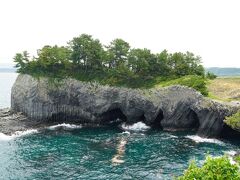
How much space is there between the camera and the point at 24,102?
9281 centimetres

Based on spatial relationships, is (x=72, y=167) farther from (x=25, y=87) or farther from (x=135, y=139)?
(x=25, y=87)

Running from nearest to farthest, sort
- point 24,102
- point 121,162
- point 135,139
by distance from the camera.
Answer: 1. point 121,162
2. point 135,139
3. point 24,102

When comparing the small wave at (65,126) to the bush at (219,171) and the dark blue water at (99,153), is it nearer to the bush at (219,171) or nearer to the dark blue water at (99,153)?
the dark blue water at (99,153)

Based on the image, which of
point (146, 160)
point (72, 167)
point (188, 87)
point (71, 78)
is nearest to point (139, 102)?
point (188, 87)

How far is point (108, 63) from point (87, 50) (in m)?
6.98

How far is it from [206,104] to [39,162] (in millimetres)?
36533

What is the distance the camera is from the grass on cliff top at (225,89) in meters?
79.3

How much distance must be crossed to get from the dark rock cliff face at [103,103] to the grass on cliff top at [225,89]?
6.68 meters

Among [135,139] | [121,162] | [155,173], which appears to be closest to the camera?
[155,173]

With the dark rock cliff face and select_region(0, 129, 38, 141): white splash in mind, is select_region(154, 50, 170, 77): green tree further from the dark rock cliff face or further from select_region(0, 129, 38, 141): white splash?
select_region(0, 129, 38, 141): white splash

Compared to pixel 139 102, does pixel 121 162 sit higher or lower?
lower

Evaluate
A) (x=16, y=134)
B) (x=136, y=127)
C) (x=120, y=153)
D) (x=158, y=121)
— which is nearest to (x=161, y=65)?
(x=158, y=121)

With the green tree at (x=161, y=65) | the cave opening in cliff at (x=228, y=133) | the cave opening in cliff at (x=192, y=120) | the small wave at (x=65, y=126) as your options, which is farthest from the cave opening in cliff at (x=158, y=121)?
the small wave at (x=65, y=126)

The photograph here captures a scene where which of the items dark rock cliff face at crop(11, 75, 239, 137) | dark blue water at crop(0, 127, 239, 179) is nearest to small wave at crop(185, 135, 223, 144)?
dark blue water at crop(0, 127, 239, 179)
